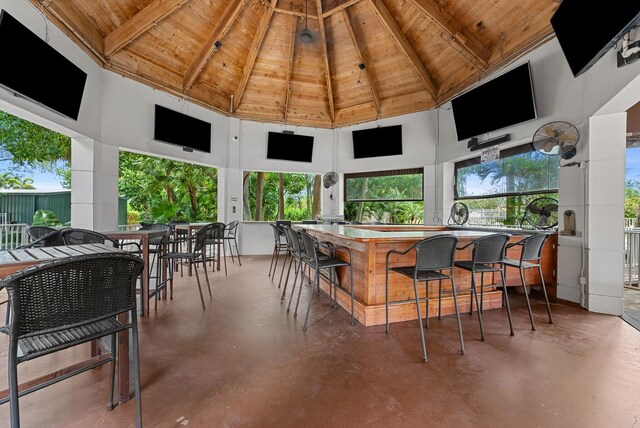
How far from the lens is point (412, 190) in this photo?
6668 millimetres

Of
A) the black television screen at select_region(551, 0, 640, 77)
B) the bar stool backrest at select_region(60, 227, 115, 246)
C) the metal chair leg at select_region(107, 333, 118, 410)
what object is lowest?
the metal chair leg at select_region(107, 333, 118, 410)

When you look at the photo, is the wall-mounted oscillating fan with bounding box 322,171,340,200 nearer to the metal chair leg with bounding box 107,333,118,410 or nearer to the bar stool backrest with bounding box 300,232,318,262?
the bar stool backrest with bounding box 300,232,318,262

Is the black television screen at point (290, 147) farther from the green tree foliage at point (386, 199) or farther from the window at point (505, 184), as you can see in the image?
the window at point (505, 184)

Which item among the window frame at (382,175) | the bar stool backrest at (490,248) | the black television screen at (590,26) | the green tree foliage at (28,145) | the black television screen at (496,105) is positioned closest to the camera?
the black television screen at (590,26)

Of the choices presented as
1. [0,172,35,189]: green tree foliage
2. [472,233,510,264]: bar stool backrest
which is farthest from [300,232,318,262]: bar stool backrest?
[0,172,35,189]: green tree foliage

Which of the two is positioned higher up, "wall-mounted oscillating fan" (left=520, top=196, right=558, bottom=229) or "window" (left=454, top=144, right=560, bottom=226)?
"window" (left=454, top=144, right=560, bottom=226)

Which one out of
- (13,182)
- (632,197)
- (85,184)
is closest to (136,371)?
(85,184)

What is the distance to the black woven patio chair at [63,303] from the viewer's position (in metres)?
1.04

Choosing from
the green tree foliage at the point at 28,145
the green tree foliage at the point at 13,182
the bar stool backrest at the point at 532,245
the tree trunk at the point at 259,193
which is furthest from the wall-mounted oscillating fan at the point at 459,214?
the green tree foliage at the point at 13,182

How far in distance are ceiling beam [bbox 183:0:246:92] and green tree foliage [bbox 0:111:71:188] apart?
4.70 m

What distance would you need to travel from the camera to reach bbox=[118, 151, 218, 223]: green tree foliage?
29.8ft

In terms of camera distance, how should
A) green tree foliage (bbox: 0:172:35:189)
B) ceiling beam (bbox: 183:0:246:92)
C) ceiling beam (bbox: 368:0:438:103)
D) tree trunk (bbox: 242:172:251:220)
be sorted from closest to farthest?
ceiling beam (bbox: 183:0:246:92), ceiling beam (bbox: 368:0:438:103), green tree foliage (bbox: 0:172:35:189), tree trunk (bbox: 242:172:251:220)

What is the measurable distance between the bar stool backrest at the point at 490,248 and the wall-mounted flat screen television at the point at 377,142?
4.38m

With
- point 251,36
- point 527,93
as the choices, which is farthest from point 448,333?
point 251,36
